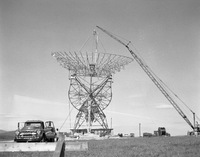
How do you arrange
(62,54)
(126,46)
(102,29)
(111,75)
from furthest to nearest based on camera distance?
(126,46), (102,29), (111,75), (62,54)

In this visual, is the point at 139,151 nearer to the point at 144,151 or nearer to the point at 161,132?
the point at 144,151

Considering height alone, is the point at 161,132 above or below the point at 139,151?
above

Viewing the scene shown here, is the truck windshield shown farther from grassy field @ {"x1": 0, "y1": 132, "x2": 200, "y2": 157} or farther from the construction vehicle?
the construction vehicle

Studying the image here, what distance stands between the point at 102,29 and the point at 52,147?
76.8m

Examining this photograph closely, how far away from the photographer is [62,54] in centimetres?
5662

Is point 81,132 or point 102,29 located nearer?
point 81,132

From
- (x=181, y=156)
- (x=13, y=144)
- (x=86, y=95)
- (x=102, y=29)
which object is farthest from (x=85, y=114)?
(x=13, y=144)

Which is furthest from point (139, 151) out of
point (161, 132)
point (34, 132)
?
point (161, 132)

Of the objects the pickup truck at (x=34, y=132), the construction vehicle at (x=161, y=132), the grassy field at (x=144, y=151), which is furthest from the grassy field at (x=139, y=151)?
the construction vehicle at (x=161, y=132)

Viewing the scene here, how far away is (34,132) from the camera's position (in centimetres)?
2533

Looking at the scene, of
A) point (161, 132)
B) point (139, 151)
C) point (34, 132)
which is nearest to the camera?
point (139, 151)

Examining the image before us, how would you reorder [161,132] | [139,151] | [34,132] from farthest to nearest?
[161,132], [34,132], [139,151]

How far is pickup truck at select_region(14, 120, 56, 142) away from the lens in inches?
993

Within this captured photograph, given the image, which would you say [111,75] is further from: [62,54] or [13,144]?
[13,144]
